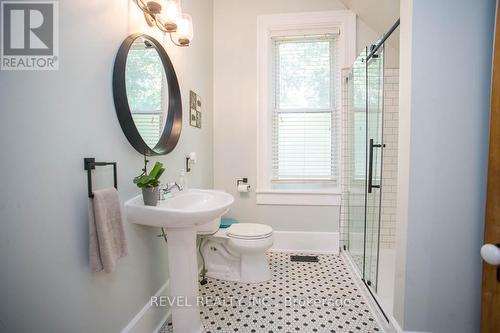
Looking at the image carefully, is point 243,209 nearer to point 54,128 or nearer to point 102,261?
point 102,261

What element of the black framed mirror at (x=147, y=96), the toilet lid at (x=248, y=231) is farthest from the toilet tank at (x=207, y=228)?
the black framed mirror at (x=147, y=96)

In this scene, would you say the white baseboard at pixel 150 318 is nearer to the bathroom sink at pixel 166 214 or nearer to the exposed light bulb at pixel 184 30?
the bathroom sink at pixel 166 214

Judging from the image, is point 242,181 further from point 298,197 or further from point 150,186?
point 150,186

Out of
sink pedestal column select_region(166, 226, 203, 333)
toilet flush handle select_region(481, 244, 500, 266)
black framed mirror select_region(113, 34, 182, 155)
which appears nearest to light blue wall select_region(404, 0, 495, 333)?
toilet flush handle select_region(481, 244, 500, 266)

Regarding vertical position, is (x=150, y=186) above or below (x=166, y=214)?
above

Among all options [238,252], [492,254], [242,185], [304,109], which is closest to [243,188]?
[242,185]

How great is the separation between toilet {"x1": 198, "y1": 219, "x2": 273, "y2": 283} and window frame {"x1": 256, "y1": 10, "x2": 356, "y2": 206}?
65 cm

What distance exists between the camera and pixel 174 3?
1.28 m

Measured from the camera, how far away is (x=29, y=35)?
743 mm

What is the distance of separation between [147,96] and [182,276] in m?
1.05

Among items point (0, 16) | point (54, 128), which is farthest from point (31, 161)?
point (0, 16)

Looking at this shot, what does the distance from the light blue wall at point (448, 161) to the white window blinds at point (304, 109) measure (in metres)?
1.34

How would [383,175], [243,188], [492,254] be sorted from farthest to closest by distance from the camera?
[243,188] → [383,175] → [492,254]

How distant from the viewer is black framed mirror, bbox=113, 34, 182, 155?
3.44 ft
